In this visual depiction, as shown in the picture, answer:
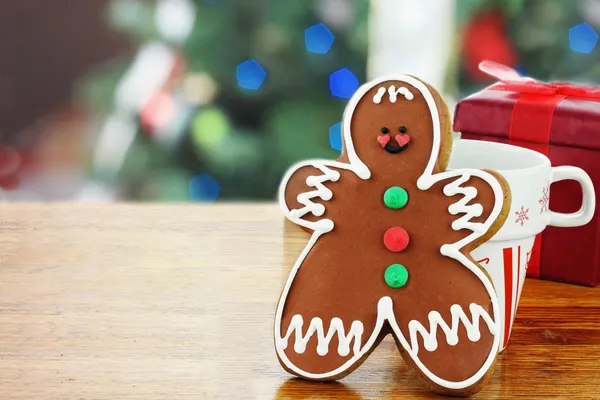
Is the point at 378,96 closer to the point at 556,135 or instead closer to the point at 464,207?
the point at 464,207

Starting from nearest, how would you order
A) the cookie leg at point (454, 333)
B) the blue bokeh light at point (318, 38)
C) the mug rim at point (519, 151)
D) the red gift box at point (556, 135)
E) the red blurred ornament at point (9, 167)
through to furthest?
the cookie leg at point (454, 333) → the mug rim at point (519, 151) → the red gift box at point (556, 135) → the blue bokeh light at point (318, 38) → the red blurred ornament at point (9, 167)

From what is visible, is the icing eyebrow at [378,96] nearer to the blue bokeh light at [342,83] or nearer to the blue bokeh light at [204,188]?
the blue bokeh light at [342,83]

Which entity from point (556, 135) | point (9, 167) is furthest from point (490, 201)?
point (9, 167)

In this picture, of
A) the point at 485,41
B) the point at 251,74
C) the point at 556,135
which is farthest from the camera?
the point at 485,41

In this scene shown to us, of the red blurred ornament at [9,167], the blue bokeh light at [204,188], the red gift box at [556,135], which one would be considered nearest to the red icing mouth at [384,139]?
the red gift box at [556,135]

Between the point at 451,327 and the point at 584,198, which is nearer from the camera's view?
the point at 451,327

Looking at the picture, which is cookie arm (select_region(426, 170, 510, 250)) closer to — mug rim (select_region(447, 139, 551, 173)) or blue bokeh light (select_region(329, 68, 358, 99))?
mug rim (select_region(447, 139, 551, 173))
